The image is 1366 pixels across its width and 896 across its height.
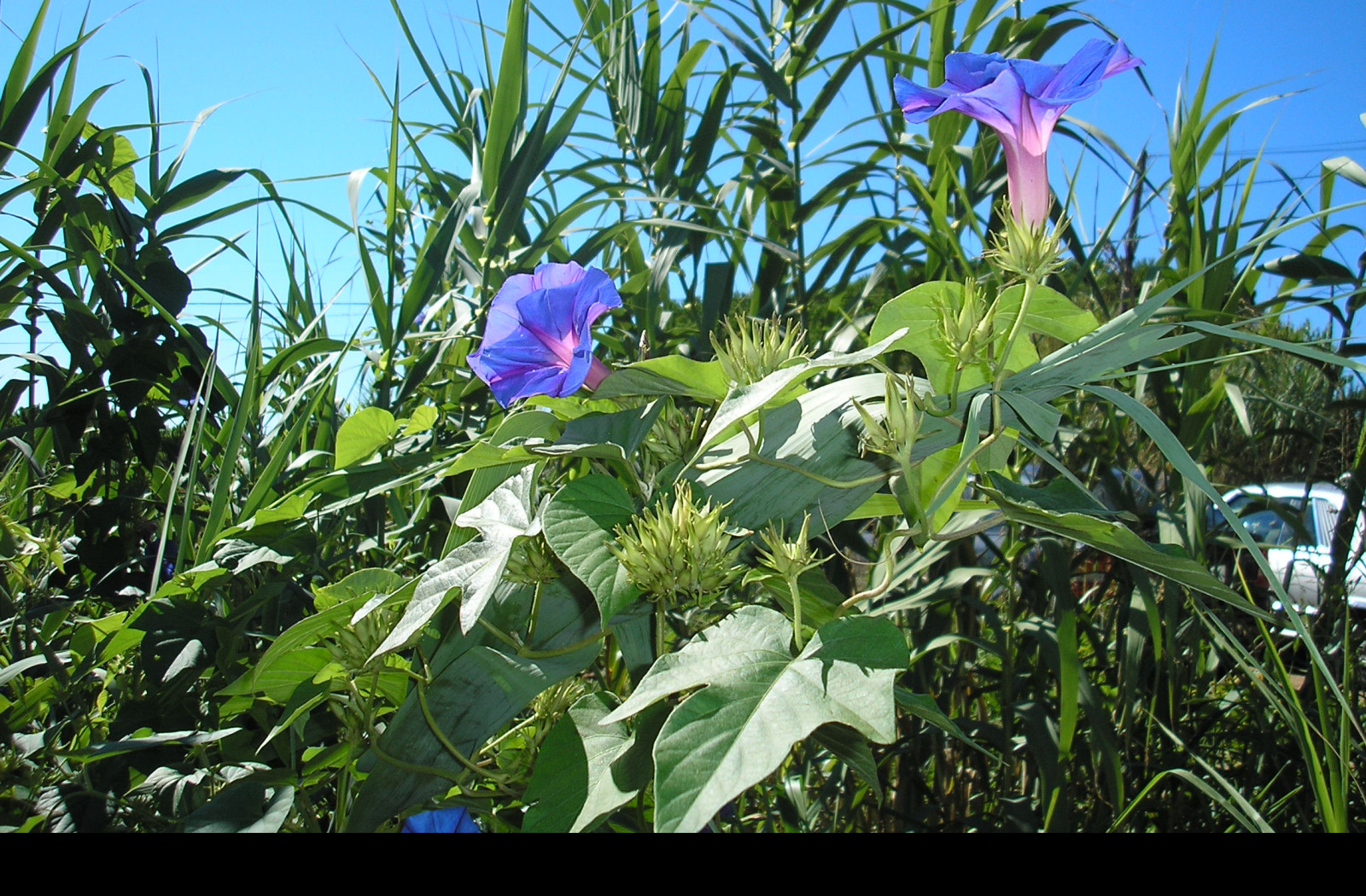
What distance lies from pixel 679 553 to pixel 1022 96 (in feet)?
0.90

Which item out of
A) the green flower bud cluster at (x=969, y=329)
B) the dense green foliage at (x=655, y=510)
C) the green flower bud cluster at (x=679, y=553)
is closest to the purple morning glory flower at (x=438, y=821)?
the dense green foliage at (x=655, y=510)

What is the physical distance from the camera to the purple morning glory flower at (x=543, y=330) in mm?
431

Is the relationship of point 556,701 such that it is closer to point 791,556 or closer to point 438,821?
point 438,821

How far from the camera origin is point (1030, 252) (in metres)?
0.36

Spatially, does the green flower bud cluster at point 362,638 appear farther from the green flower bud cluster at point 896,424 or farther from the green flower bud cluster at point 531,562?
the green flower bud cluster at point 896,424

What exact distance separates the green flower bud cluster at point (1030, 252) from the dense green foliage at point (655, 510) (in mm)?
25

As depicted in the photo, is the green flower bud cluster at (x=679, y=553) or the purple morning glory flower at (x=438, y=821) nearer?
the green flower bud cluster at (x=679, y=553)

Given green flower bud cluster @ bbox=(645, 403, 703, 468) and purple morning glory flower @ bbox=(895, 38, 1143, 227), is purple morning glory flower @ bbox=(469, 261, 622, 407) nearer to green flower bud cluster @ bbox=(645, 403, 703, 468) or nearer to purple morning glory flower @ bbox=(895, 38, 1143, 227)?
green flower bud cluster @ bbox=(645, 403, 703, 468)

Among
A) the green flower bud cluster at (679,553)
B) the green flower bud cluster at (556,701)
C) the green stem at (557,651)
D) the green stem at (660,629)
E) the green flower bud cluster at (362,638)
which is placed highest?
the green flower bud cluster at (679,553)

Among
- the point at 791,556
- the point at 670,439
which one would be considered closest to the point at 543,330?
the point at 670,439

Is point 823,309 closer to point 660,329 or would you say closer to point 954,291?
point 660,329

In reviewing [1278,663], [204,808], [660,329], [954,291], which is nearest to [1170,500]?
[1278,663]

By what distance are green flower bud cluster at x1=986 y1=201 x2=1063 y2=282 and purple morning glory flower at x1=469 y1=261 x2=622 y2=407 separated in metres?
0.18

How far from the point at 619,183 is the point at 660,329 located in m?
0.16
